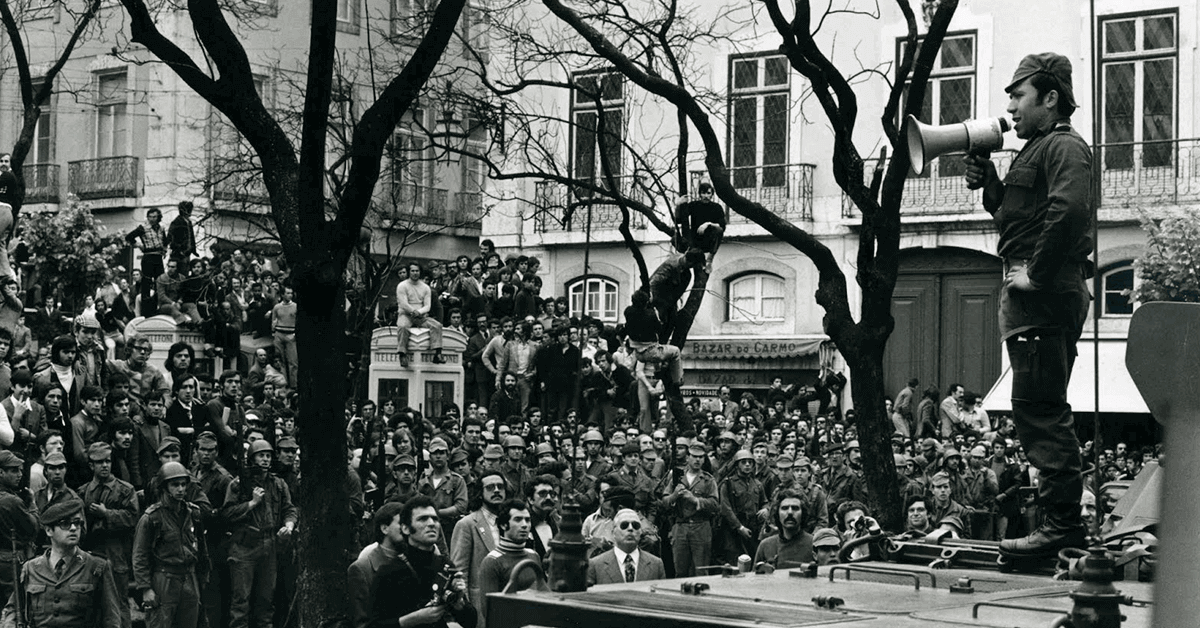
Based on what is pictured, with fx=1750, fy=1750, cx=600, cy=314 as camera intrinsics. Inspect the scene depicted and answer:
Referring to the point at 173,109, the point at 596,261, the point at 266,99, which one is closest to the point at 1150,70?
the point at 596,261

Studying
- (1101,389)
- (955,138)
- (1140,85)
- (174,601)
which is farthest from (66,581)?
(1140,85)

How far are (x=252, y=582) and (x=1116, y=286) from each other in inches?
800

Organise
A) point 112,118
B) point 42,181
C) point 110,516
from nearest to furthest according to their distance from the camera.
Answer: point 110,516 < point 112,118 < point 42,181

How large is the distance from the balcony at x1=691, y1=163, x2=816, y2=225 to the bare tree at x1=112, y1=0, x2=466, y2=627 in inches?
915

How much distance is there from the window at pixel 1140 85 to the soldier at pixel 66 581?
22438 millimetres

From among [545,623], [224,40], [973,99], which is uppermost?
[973,99]

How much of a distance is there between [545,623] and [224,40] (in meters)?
5.63

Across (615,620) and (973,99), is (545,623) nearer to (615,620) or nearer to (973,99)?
(615,620)

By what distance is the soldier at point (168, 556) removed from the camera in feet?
42.5

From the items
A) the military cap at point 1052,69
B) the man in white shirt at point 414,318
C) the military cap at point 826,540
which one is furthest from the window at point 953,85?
the military cap at point 1052,69

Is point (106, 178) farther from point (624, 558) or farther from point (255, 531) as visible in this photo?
point (624, 558)

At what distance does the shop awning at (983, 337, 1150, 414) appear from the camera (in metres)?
24.6

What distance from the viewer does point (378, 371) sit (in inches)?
999

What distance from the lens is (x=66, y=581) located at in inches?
466
